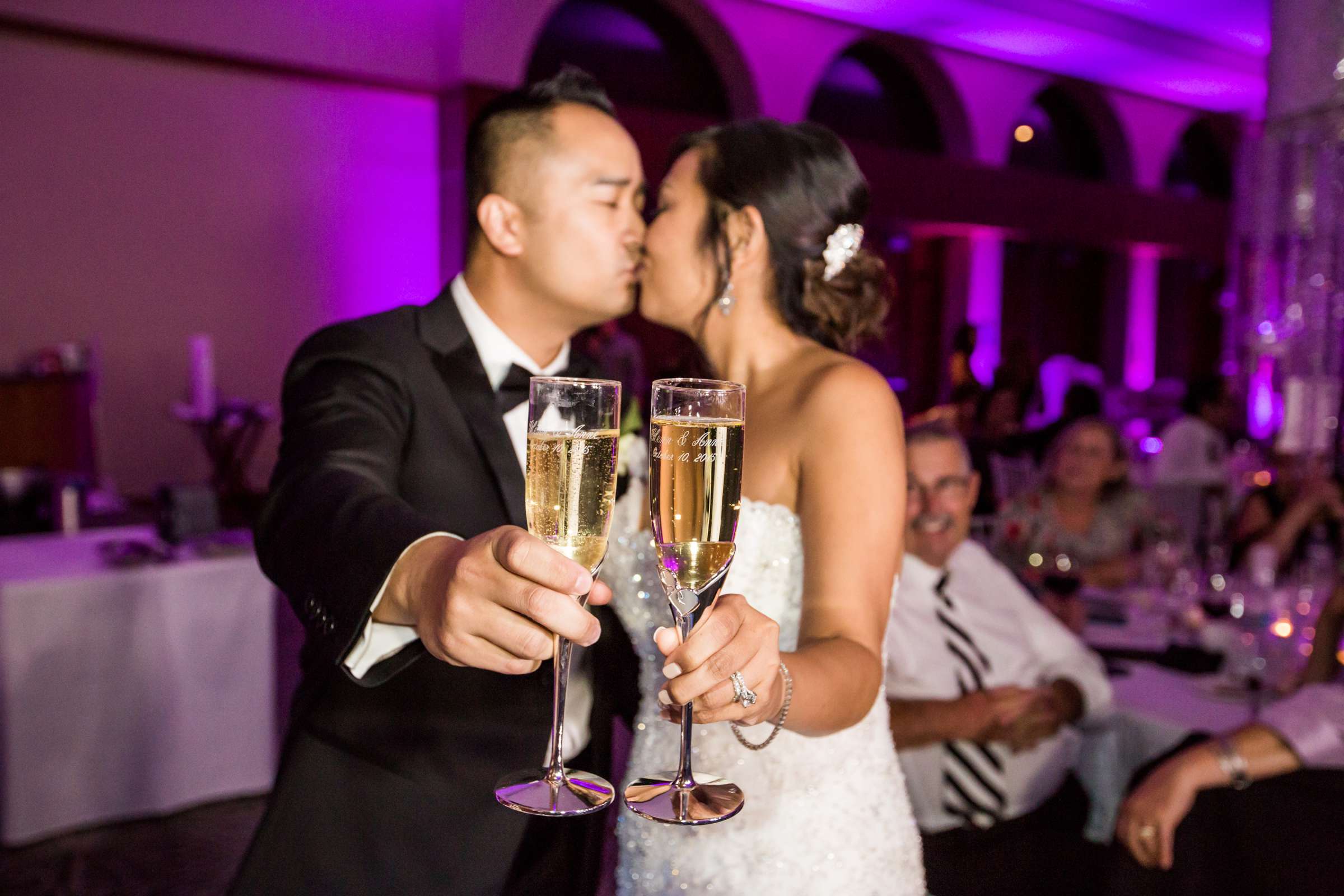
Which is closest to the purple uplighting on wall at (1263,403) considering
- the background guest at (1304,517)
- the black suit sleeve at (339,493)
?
the background guest at (1304,517)

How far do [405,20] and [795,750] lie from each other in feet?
23.7

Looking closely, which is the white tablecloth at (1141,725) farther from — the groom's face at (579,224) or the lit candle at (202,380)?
the lit candle at (202,380)

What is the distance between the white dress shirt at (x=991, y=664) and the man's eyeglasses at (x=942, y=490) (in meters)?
0.19

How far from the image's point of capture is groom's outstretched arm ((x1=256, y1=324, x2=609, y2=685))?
0.92 meters

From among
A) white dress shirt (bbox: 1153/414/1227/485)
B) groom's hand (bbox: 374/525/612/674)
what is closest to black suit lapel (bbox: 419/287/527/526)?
groom's hand (bbox: 374/525/612/674)

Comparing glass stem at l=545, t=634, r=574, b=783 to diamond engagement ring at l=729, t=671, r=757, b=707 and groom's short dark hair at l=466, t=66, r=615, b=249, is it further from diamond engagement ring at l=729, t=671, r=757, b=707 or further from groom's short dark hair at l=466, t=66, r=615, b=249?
groom's short dark hair at l=466, t=66, r=615, b=249

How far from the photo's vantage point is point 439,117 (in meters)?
8.00

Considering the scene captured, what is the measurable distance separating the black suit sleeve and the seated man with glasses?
4.61ft

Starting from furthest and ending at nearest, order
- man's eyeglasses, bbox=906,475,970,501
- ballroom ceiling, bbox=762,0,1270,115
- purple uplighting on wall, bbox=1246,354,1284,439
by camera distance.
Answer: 1. ballroom ceiling, bbox=762,0,1270,115
2. purple uplighting on wall, bbox=1246,354,1284,439
3. man's eyeglasses, bbox=906,475,970,501

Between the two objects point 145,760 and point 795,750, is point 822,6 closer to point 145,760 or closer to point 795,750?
point 145,760

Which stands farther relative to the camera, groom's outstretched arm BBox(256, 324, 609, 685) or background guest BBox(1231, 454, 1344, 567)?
background guest BBox(1231, 454, 1344, 567)

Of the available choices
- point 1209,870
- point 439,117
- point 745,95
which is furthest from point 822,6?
point 1209,870

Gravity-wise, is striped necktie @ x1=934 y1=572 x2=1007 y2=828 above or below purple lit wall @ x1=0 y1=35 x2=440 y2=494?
below

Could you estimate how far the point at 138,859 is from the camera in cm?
335
